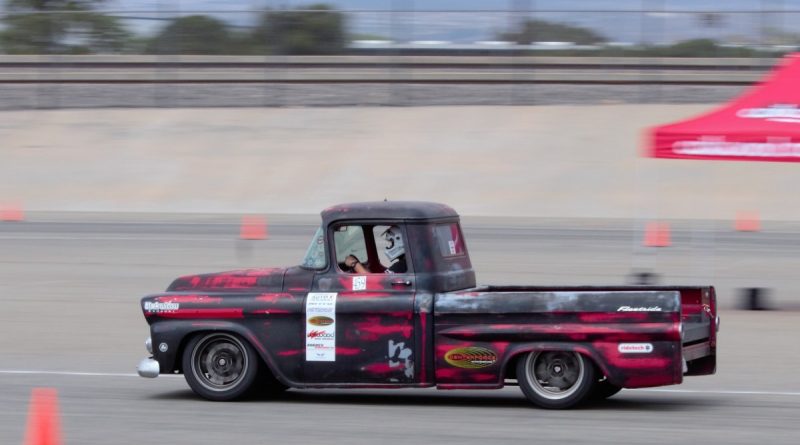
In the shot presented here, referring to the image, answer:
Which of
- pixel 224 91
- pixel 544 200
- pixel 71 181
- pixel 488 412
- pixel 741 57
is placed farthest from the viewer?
pixel 224 91

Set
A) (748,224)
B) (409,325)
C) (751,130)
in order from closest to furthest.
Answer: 1. (409,325)
2. (751,130)
3. (748,224)

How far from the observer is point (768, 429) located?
834 centimetres

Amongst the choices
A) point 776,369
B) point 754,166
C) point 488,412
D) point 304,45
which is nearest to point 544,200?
point 754,166

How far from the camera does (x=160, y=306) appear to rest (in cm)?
952

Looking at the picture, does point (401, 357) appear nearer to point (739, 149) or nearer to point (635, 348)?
point (635, 348)

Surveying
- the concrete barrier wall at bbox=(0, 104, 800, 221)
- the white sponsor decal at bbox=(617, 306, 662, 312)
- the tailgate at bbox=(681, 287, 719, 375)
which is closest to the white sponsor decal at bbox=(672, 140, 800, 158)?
the tailgate at bbox=(681, 287, 719, 375)

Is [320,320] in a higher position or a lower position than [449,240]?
lower

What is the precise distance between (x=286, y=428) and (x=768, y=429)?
3.20 meters

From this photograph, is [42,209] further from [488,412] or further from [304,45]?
[488,412]

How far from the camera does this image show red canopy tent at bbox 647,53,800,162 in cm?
1412

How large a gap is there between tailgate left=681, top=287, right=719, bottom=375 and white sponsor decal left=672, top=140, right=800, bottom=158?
5.23 meters

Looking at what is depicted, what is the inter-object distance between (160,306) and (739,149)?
747cm

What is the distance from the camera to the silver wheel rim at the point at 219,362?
9445 millimetres

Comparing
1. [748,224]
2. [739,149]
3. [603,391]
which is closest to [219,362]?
[603,391]
